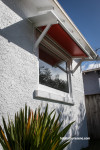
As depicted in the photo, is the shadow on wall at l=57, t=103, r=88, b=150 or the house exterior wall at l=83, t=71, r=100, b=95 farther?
the house exterior wall at l=83, t=71, r=100, b=95

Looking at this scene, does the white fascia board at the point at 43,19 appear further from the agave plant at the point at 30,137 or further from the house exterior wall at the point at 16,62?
the agave plant at the point at 30,137

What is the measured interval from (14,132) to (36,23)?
127 inches

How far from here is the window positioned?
4.91 m

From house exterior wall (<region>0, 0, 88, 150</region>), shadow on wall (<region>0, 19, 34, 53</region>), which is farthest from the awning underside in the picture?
house exterior wall (<region>0, 0, 88, 150</region>)

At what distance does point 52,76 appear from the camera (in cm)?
543

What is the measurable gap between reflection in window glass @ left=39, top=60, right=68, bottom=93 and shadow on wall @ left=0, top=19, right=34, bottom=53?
0.81 meters

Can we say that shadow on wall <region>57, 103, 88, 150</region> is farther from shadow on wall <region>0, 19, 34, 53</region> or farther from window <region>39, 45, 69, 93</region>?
shadow on wall <region>0, 19, 34, 53</region>

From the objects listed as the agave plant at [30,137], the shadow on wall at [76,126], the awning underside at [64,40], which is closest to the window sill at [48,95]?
the shadow on wall at [76,126]

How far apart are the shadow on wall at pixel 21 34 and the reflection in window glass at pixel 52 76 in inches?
31.8

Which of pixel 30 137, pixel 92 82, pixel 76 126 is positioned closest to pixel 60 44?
pixel 76 126

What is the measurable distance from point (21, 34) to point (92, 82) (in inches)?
435

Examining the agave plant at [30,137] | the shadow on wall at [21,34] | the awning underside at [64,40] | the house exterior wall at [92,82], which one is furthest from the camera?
the house exterior wall at [92,82]

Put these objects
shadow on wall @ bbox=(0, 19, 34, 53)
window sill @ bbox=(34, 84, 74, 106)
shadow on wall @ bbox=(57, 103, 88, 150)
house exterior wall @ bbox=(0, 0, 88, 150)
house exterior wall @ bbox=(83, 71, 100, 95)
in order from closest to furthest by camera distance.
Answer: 1. house exterior wall @ bbox=(0, 0, 88, 150)
2. shadow on wall @ bbox=(0, 19, 34, 53)
3. window sill @ bbox=(34, 84, 74, 106)
4. shadow on wall @ bbox=(57, 103, 88, 150)
5. house exterior wall @ bbox=(83, 71, 100, 95)

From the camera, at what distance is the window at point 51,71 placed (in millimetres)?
4910
